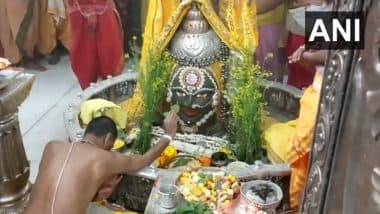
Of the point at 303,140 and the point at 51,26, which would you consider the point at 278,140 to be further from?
the point at 51,26

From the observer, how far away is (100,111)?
118 inches

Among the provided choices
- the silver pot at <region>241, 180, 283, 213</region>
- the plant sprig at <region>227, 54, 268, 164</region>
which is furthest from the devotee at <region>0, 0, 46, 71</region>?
the silver pot at <region>241, 180, 283, 213</region>

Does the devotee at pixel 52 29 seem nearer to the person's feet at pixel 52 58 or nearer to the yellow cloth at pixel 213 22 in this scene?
the person's feet at pixel 52 58

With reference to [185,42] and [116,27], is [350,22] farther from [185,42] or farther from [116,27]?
[116,27]

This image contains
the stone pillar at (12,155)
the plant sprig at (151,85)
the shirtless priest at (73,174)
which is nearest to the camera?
the shirtless priest at (73,174)

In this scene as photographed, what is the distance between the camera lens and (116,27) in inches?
158

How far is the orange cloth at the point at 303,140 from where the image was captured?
230 centimetres

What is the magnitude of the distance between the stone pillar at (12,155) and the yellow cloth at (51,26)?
211 centimetres

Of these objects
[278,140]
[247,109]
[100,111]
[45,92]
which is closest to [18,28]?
[45,92]

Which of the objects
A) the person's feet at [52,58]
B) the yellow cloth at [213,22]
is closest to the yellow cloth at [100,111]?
the yellow cloth at [213,22]

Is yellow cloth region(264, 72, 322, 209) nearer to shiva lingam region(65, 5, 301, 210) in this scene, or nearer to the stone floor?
shiva lingam region(65, 5, 301, 210)

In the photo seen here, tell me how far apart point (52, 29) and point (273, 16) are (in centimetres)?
199

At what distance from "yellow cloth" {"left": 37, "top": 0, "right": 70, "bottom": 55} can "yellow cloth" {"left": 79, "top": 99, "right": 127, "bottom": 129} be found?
177 cm

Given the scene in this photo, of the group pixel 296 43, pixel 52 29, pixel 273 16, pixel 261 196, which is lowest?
pixel 52 29
